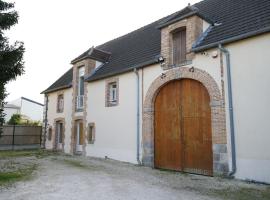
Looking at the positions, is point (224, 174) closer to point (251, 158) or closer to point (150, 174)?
point (251, 158)

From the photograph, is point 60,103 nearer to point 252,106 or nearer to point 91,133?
point 91,133

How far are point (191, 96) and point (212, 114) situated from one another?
3.97ft

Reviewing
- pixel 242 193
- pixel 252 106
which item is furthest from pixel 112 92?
pixel 242 193

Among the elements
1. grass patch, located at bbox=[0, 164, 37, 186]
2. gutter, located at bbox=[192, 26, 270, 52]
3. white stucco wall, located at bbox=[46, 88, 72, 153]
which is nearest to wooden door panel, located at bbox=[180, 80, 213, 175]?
gutter, located at bbox=[192, 26, 270, 52]

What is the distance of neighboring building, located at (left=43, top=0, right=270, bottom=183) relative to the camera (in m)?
7.91

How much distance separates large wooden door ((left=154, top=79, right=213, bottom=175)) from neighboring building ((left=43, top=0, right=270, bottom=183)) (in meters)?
0.04

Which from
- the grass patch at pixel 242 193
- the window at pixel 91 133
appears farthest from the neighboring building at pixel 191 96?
the grass patch at pixel 242 193

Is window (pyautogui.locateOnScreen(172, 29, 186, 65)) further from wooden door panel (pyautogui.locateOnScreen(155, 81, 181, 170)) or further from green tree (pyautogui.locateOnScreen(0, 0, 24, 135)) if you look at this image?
green tree (pyautogui.locateOnScreen(0, 0, 24, 135))

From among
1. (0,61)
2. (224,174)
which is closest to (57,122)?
(0,61)

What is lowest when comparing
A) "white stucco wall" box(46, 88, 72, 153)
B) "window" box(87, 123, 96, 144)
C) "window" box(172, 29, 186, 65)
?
"window" box(87, 123, 96, 144)

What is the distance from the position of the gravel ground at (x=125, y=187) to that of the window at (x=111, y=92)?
15.7 feet

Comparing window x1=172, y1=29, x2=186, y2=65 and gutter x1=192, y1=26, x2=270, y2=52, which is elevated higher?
window x1=172, y1=29, x2=186, y2=65

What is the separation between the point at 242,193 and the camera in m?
6.45

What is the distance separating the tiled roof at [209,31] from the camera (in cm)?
868
